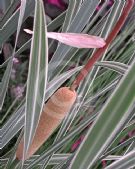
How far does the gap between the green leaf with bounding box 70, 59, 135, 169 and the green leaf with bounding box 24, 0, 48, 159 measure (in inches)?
4.4

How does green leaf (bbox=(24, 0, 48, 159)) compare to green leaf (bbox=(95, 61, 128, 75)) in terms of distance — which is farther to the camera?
green leaf (bbox=(95, 61, 128, 75))

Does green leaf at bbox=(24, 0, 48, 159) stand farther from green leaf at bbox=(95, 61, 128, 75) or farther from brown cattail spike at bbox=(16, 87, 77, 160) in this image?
green leaf at bbox=(95, 61, 128, 75)

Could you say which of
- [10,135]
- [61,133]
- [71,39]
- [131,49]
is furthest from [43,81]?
[131,49]

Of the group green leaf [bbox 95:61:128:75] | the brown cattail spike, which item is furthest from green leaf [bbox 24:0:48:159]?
green leaf [bbox 95:61:128:75]

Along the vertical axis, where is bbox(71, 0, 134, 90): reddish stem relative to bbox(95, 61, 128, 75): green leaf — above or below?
above

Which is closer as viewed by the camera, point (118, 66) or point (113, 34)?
Answer: point (113, 34)

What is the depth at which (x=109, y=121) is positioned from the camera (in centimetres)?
44

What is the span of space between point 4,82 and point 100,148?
0.29m

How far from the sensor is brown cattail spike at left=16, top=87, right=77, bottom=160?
1.88 feet

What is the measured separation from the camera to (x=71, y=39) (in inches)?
19.3

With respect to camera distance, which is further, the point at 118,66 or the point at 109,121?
the point at 118,66

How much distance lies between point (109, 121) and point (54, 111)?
164mm

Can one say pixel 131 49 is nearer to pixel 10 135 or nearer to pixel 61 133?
pixel 61 133

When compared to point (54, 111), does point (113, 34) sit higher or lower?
higher
